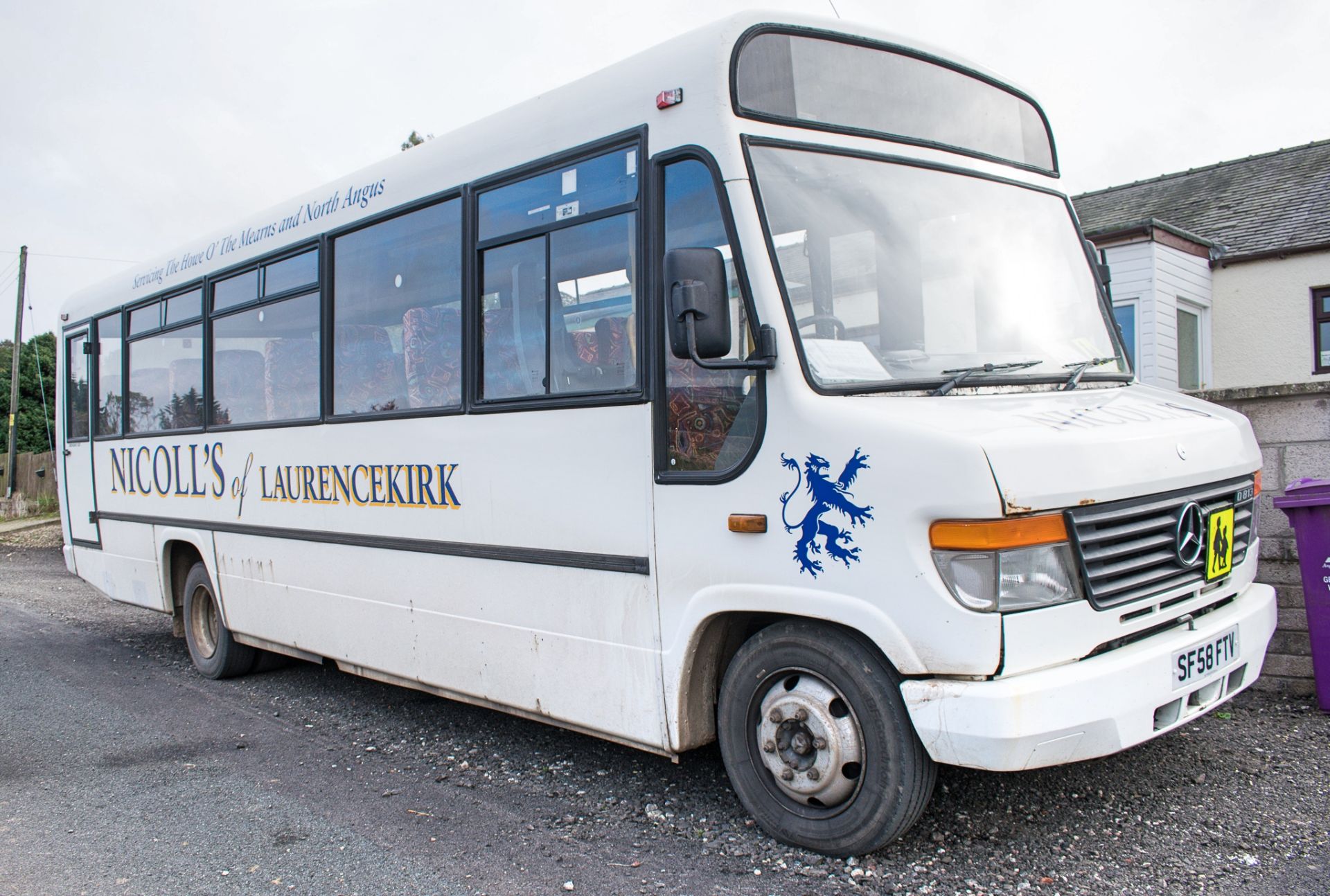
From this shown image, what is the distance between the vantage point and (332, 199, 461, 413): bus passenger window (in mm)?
4930

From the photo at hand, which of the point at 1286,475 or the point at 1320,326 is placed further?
the point at 1320,326

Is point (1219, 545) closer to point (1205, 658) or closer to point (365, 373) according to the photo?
point (1205, 658)

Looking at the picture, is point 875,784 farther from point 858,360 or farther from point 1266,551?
point 1266,551

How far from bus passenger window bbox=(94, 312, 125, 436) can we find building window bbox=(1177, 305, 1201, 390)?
15.0 metres

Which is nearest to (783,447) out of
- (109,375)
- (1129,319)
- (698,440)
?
(698,440)

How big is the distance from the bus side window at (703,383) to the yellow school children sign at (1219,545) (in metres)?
1.70

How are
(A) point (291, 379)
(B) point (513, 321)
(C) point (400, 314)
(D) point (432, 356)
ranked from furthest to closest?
(A) point (291, 379) < (C) point (400, 314) < (D) point (432, 356) < (B) point (513, 321)

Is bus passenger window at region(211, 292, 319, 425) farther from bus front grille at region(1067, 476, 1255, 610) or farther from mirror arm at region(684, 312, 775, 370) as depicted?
bus front grille at region(1067, 476, 1255, 610)

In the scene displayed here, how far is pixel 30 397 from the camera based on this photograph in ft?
136

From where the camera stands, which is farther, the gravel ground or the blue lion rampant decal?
the gravel ground

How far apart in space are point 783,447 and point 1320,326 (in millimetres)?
17401

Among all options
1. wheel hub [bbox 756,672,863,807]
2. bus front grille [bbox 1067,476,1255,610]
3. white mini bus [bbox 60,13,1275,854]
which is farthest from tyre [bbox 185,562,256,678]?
bus front grille [bbox 1067,476,1255,610]

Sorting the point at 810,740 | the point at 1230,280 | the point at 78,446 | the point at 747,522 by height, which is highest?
the point at 1230,280

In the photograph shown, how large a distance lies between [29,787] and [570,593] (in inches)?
110
